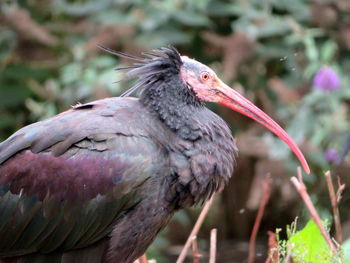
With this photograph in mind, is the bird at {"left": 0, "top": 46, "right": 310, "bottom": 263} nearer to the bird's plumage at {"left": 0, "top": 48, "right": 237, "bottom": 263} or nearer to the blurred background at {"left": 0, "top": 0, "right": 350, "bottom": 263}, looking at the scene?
the bird's plumage at {"left": 0, "top": 48, "right": 237, "bottom": 263}

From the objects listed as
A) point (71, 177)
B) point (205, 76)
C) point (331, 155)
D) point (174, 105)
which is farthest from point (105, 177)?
point (331, 155)

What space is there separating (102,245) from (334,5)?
122 inches

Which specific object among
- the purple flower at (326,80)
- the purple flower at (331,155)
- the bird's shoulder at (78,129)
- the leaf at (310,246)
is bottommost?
the purple flower at (331,155)

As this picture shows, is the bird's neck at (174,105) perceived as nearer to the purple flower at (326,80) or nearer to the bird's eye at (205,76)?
the bird's eye at (205,76)

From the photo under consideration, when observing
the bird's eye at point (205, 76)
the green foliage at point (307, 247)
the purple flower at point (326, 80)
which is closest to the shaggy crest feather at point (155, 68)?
the bird's eye at point (205, 76)

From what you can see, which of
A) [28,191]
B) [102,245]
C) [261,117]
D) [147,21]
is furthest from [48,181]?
[147,21]

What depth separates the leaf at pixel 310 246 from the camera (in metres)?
3.91

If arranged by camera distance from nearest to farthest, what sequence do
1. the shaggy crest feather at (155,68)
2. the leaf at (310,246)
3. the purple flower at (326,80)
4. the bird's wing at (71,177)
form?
the bird's wing at (71,177)
the leaf at (310,246)
the shaggy crest feather at (155,68)
the purple flower at (326,80)

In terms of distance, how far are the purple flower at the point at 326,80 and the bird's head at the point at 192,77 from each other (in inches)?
74.7

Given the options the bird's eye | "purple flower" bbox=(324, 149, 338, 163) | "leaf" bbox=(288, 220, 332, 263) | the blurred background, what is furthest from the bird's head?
"purple flower" bbox=(324, 149, 338, 163)

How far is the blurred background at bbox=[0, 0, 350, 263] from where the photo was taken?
241 inches

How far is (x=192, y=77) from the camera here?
409 centimetres

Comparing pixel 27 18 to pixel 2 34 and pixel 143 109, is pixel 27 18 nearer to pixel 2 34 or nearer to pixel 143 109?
pixel 2 34

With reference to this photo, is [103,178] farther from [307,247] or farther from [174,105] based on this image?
[307,247]
